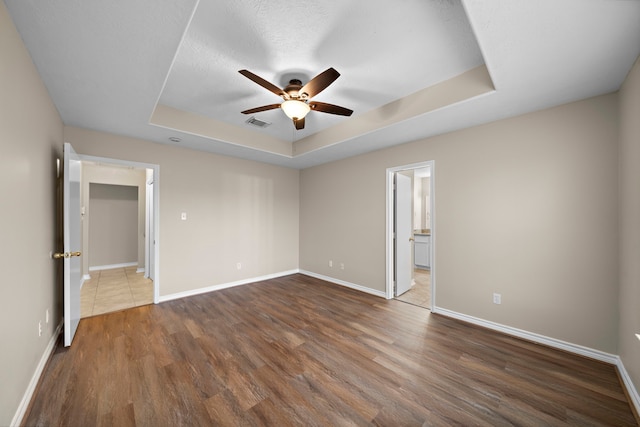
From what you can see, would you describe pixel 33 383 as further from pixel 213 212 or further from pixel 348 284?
pixel 348 284

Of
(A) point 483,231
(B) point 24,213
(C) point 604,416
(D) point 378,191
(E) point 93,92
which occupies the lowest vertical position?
(C) point 604,416

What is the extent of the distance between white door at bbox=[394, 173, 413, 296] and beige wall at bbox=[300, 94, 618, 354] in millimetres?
602

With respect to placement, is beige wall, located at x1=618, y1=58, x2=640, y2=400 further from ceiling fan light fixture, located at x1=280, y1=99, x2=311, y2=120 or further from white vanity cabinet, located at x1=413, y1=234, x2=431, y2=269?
white vanity cabinet, located at x1=413, y1=234, x2=431, y2=269

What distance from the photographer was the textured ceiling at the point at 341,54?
1402 millimetres

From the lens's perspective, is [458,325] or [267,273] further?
[267,273]

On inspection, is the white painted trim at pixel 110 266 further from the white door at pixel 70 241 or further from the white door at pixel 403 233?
the white door at pixel 403 233

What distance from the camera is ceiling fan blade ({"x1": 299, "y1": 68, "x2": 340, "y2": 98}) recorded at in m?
1.86

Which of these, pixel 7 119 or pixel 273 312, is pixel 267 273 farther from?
pixel 7 119

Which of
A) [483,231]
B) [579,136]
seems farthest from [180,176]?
[579,136]

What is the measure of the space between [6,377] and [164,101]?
9.08 ft

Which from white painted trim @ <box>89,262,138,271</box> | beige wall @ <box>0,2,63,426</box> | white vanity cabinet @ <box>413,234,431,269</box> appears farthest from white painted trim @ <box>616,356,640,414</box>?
white painted trim @ <box>89,262,138,271</box>

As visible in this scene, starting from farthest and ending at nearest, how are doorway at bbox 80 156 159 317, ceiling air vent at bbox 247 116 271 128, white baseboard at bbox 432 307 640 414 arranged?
1. doorway at bbox 80 156 159 317
2. ceiling air vent at bbox 247 116 271 128
3. white baseboard at bbox 432 307 640 414

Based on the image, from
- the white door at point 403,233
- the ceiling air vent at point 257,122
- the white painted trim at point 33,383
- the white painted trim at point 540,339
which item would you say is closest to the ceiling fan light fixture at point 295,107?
the ceiling air vent at point 257,122

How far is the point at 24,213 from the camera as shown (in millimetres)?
1683
